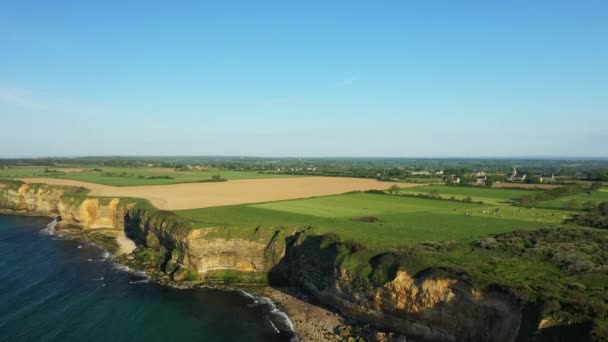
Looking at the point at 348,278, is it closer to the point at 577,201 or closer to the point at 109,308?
the point at 109,308

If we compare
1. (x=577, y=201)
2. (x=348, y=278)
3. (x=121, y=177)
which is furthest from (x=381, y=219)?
(x=121, y=177)

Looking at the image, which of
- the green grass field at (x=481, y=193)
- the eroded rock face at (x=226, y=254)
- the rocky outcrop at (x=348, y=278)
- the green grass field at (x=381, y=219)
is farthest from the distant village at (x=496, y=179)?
the eroded rock face at (x=226, y=254)

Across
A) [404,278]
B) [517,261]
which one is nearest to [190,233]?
[404,278]

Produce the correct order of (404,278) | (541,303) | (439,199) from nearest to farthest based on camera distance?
(541,303) → (404,278) → (439,199)

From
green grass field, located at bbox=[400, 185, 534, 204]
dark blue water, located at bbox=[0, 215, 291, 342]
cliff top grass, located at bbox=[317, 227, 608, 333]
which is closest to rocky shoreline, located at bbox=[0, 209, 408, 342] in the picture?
dark blue water, located at bbox=[0, 215, 291, 342]

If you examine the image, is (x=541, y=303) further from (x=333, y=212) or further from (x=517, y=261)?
(x=333, y=212)

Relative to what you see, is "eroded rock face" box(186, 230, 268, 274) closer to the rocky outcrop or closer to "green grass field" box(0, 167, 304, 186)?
the rocky outcrop

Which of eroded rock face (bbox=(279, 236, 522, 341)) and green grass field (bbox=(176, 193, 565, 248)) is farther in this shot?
green grass field (bbox=(176, 193, 565, 248))
